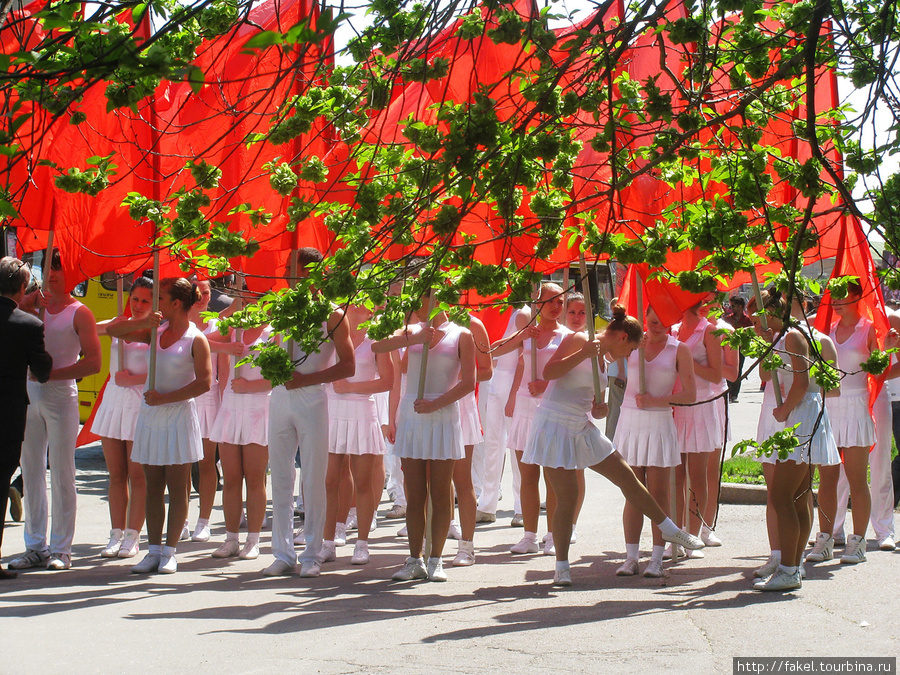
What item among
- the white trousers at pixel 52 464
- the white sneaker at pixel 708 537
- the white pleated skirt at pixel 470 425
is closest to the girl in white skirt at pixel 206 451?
the white trousers at pixel 52 464

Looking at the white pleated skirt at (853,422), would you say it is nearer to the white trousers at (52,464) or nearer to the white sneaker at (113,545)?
the white sneaker at (113,545)

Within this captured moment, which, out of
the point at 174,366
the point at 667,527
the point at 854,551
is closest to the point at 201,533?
the point at 174,366

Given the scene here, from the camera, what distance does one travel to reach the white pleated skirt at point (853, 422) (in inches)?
315

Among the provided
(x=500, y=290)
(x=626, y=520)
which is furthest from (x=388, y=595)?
(x=500, y=290)

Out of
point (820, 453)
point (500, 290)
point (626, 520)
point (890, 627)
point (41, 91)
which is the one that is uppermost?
point (41, 91)

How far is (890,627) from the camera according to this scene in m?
5.75

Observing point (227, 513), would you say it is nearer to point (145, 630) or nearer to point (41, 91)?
point (145, 630)

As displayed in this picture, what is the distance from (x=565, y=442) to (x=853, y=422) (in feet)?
8.29

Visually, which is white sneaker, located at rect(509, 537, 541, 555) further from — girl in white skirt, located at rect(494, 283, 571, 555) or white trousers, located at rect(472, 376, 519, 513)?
white trousers, located at rect(472, 376, 519, 513)

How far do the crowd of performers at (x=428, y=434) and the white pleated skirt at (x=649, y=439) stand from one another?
0.04 feet

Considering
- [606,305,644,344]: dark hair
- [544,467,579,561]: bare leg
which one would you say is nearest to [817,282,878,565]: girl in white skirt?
[606,305,644,344]: dark hair

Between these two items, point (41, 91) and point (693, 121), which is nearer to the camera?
point (41, 91)

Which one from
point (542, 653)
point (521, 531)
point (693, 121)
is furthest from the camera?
point (521, 531)

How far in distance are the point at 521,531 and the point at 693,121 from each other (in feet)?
19.7
